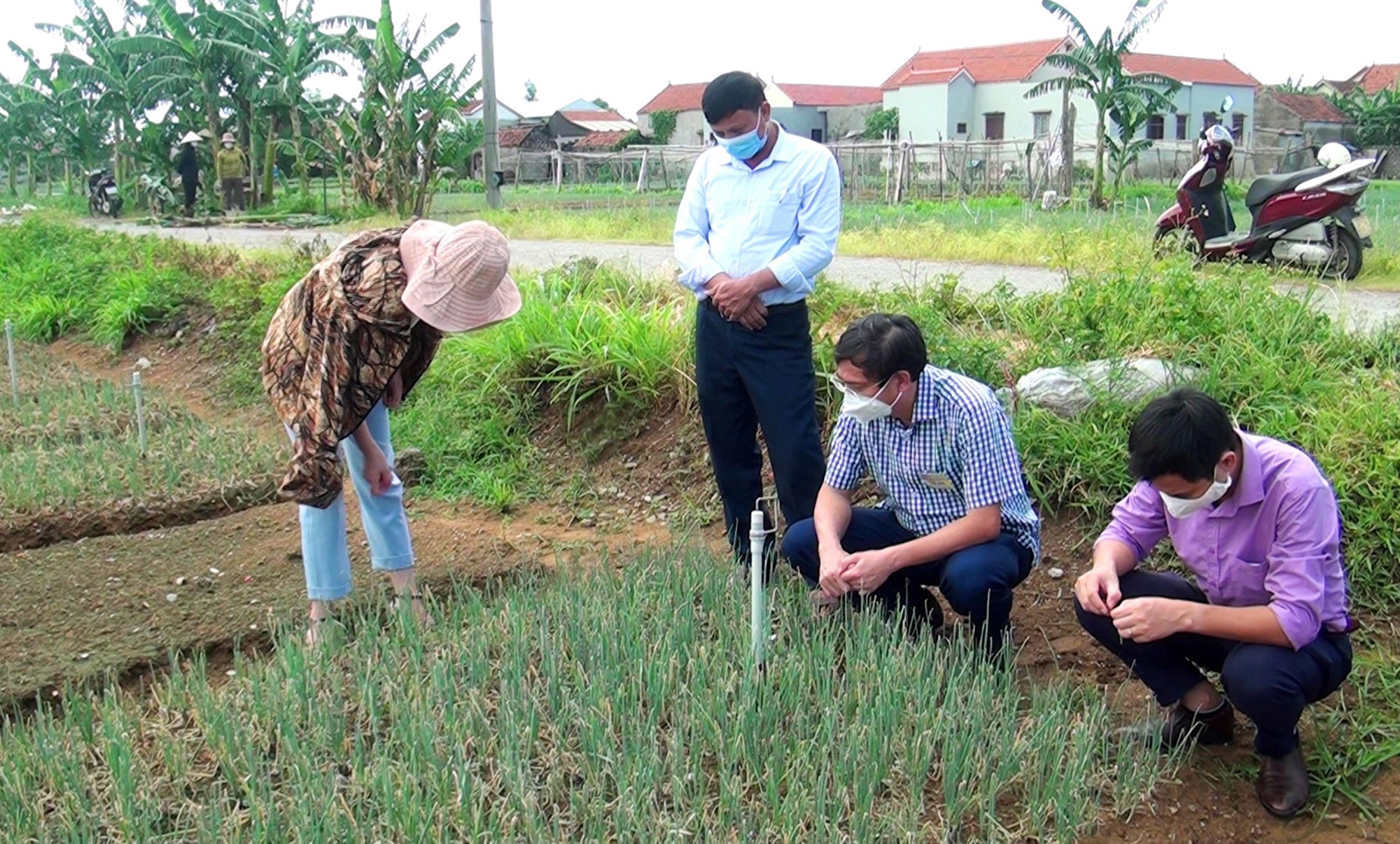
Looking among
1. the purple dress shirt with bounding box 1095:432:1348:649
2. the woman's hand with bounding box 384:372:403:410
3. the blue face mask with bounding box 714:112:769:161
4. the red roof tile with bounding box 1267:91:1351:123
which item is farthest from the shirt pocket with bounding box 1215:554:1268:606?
the red roof tile with bounding box 1267:91:1351:123

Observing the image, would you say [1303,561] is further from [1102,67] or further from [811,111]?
[811,111]

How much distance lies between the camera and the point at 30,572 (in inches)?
159

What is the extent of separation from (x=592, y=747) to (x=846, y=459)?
3.24 ft

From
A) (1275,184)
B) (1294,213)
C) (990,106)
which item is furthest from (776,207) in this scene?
(990,106)

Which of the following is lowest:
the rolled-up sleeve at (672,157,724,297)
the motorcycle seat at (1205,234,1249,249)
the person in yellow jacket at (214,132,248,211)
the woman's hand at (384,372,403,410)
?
the woman's hand at (384,372,403,410)

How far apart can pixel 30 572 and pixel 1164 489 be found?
356 centimetres

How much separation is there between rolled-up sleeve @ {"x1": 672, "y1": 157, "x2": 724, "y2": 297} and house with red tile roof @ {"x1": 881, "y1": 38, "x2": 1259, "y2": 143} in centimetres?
3281

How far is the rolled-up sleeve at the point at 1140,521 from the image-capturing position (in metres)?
2.61

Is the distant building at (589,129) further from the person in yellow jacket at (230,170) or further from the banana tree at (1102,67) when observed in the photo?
the banana tree at (1102,67)

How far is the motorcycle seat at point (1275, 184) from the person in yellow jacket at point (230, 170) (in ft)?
47.4

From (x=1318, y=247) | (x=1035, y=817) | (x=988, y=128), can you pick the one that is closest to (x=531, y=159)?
(x=988, y=128)

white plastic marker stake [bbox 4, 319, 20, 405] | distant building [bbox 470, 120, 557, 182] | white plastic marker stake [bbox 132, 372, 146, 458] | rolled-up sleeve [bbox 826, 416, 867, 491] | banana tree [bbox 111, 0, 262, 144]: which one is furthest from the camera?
distant building [bbox 470, 120, 557, 182]

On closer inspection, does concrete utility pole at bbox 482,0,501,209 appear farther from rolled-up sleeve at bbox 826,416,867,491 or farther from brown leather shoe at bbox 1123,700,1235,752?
brown leather shoe at bbox 1123,700,1235,752

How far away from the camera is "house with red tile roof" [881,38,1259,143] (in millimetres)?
35938
